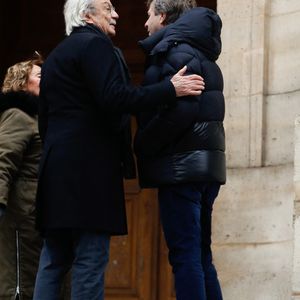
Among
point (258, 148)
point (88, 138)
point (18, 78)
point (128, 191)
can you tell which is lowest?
point (128, 191)

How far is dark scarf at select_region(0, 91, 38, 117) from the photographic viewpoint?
7.88 meters

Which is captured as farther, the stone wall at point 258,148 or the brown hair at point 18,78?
the stone wall at point 258,148

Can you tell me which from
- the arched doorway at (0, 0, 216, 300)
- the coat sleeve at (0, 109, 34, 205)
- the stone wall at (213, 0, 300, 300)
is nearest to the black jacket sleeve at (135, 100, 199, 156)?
the coat sleeve at (0, 109, 34, 205)

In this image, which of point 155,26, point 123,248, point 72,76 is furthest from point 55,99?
point 123,248

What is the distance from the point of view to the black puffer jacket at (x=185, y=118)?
703 centimetres

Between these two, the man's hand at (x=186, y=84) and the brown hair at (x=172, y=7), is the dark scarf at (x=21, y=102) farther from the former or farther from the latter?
the man's hand at (x=186, y=84)

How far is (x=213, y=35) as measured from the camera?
7312 millimetres

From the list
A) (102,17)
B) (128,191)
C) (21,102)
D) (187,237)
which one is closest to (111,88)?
(102,17)

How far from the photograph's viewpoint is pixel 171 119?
701 centimetres

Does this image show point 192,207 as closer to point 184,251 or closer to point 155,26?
point 184,251

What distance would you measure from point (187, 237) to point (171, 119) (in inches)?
24.5

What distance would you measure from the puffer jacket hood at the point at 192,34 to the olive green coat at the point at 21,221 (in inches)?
38.0

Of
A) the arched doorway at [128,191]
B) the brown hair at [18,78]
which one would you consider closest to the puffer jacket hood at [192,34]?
the brown hair at [18,78]

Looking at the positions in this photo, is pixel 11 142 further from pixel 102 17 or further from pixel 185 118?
pixel 185 118
